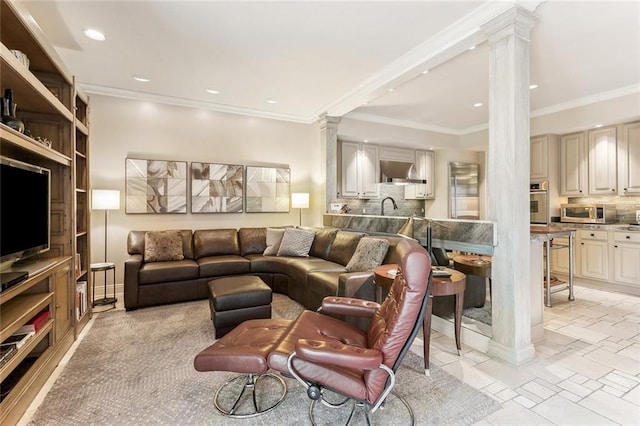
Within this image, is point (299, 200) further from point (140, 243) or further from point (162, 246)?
point (140, 243)

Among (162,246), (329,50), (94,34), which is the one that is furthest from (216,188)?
(329,50)

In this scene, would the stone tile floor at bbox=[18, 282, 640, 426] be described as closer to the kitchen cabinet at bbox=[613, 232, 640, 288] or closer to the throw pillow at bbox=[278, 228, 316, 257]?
the kitchen cabinet at bbox=[613, 232, 640, 288]

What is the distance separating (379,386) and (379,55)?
3099 mm

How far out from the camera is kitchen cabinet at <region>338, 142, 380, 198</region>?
5.68 metres

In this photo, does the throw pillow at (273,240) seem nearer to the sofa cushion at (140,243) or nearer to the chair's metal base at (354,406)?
the sofa cushion at (140,243)

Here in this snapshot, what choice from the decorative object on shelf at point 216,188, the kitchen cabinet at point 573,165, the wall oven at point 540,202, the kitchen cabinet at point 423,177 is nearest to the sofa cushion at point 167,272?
the decorative object on shelf at point 216,188

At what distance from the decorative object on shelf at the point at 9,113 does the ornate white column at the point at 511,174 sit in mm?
3435

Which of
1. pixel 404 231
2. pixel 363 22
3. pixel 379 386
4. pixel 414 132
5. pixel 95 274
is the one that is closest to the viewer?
pixel 379 386

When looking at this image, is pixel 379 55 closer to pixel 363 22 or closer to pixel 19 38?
pixel 363 22

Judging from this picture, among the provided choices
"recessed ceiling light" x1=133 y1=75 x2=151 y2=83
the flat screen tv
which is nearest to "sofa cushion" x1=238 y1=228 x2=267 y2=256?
"recessed ceiling light" x1=133 y1=75 x2=151 y2=83

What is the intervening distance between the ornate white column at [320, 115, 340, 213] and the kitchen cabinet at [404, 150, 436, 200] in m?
2.21

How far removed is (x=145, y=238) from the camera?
162 inches

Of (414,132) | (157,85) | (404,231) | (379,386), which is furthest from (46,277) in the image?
(414,132)

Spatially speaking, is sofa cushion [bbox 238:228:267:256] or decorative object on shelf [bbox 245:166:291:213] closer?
sofa cushion [bbox 238:228:267:256]
